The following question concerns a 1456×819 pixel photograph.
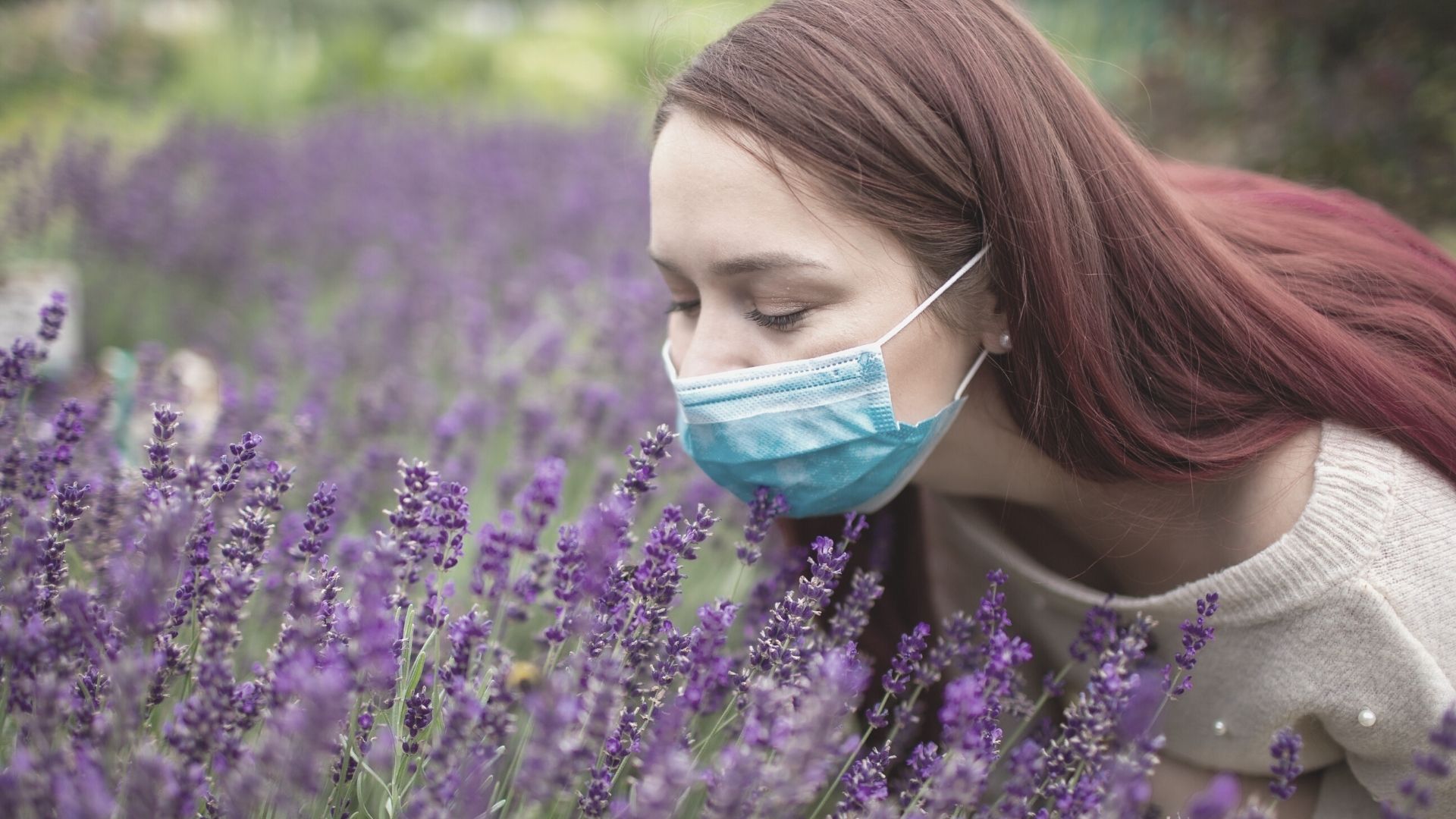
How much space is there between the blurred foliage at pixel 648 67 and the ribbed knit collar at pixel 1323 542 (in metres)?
0.93

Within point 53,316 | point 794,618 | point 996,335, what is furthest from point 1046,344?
point 53,316

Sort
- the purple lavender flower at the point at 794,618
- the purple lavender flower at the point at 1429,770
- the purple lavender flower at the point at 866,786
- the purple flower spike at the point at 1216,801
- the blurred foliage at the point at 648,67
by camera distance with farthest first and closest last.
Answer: the blurred foliage at the point at 648,67, the purple lavender flower at the point at 794,618, the purple lavender flower at the point at 866,786, the purple lavender flower at the point at 1429,770, the purple flower spike at the point at 1216,801

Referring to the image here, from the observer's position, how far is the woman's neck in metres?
1.94

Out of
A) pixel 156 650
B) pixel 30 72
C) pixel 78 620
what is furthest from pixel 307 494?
pixel 30 72

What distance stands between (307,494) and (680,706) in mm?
1656

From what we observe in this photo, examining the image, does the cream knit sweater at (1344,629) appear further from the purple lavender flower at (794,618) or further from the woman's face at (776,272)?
the purple lavender flower at (794,618)

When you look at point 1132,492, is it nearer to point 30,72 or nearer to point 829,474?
point 829,474

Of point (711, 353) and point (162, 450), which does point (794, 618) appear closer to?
point (711, 353)

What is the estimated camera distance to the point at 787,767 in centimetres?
111

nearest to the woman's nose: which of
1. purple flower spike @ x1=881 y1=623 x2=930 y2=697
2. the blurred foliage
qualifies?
purple flower spike @ x1=881 y1=623 x2=930 y2=697

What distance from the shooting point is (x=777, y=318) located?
73.5 inches

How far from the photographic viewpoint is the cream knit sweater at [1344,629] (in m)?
1.83

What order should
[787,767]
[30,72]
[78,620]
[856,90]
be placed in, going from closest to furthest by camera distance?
[787,767]
[78,620]
[856,90]
[30,72]

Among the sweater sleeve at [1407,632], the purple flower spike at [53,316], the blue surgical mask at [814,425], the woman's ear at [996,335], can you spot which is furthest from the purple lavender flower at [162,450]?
the sweater sleeve at [1407,632]
